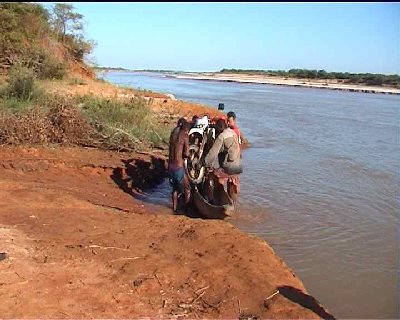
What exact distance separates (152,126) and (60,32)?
66.6ft

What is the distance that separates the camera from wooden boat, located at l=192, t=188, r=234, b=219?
8289 mm

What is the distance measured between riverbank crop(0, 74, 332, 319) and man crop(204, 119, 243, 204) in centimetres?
179

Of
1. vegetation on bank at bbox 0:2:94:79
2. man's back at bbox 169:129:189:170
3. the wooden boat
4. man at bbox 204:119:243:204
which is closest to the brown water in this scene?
the wooden boat

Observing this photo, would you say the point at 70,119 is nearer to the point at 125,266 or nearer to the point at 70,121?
the point at 70,121

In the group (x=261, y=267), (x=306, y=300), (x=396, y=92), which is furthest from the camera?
(x=396, y=92)

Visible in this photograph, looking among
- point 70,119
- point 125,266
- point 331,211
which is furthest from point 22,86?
point 125,266

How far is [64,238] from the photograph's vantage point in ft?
20.4

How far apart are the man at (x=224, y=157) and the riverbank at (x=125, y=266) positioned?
1.79 m

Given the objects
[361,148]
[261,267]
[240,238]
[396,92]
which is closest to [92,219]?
[240,238]

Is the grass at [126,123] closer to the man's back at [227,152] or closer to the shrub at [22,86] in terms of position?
the shrub at [22,86]

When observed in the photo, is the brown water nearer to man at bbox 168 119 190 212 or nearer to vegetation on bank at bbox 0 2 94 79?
man at bbox 168 119 190 212

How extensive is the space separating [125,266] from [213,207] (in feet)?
10.5

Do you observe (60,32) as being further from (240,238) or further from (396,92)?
(396,92)

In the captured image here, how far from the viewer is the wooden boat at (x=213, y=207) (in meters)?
8.29
